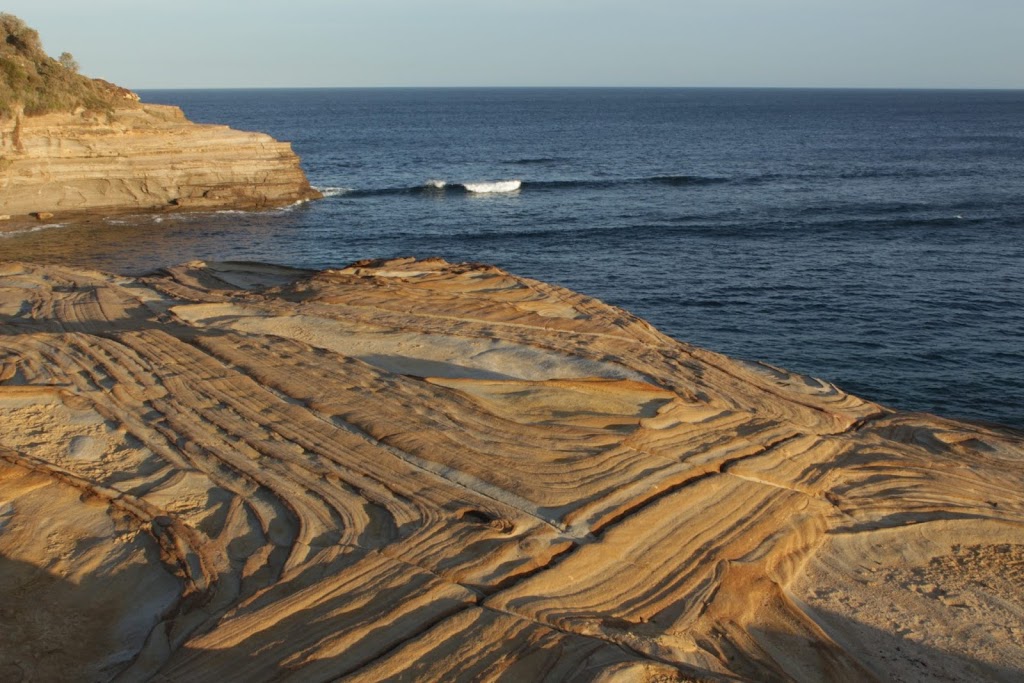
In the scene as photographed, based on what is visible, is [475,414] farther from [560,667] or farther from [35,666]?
[35,666]

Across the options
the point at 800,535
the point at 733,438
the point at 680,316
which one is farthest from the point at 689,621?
the point at 680,316

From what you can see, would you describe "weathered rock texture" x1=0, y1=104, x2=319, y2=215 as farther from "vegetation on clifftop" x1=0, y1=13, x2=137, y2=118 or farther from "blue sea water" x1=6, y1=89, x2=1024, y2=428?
"blue sea water" x1=6, y1=89, x2=1024, y2=428

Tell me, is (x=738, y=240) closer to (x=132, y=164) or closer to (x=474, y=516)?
(x=132, y=164)

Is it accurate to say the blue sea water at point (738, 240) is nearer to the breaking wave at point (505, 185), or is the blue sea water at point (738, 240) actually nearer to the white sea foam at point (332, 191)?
the breaking wave at point (505, 185)

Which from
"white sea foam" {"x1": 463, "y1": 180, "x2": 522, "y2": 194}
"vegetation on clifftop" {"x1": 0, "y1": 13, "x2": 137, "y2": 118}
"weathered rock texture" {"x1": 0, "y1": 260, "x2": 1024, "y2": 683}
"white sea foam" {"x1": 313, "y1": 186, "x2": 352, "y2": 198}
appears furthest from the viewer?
"white sea foam" {"x1": 463, "y1": 180, "x2": 522, "y2": 194}

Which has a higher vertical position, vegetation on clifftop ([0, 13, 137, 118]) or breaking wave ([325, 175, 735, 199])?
vegetation on clifftop ([0, 13, 137, 118])

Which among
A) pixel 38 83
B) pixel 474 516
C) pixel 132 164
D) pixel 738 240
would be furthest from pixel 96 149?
pixel 474 516

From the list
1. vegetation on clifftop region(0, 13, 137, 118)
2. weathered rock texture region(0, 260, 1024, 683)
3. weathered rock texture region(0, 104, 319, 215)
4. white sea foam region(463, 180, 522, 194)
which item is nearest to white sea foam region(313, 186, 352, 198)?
weathered rock texture region(0, 104, 319, 215)
